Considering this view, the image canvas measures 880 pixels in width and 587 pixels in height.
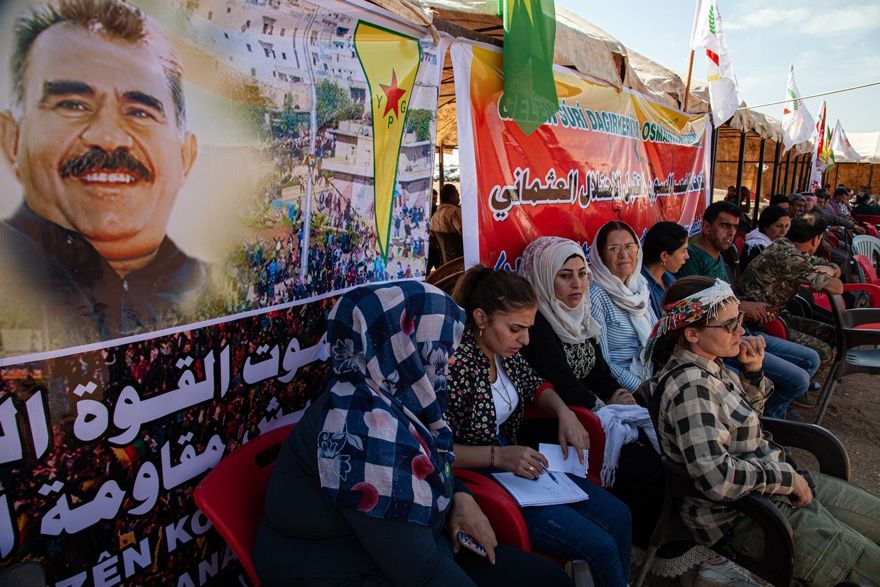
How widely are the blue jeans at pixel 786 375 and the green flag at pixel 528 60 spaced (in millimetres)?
1968

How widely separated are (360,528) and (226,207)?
3.30 ft

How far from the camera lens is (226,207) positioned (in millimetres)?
1648

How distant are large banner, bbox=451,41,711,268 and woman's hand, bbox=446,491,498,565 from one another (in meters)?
1.40

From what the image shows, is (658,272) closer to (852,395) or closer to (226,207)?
(852,395)

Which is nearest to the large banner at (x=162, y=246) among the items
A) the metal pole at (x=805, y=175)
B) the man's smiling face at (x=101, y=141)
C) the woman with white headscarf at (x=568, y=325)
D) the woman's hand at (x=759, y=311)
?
the man's smiling face at (x=101, y=141)

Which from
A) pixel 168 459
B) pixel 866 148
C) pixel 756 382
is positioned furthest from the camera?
pixel 866 148

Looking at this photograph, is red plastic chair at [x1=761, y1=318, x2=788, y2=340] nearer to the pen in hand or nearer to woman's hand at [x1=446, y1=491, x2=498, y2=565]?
the pen in hand

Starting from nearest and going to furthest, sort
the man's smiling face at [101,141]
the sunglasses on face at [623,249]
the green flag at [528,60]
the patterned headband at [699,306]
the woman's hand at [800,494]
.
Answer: the man's smiling face at [101,141], the woman's hand at [800,494], the patterned headband at [699,306], the green flag at [528,60], the sunglasses on face at [623,249]

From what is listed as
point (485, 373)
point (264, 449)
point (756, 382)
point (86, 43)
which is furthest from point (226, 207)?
point (756, 382)

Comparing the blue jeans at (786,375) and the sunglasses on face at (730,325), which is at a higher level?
the sunglasses on face at (730,325)

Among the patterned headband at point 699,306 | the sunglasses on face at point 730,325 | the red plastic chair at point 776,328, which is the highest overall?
the patterned headband at point 699,306

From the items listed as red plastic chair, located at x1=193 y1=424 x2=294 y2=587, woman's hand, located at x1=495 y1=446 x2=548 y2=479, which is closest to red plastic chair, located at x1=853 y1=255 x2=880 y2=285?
woman's hand, located at x1=495 y1=446 x2=548 y2=479

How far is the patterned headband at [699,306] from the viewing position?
6.39 feet

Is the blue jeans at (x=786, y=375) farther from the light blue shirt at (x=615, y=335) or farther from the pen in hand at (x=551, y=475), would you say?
the pen in hand at (x=551, y=475)
